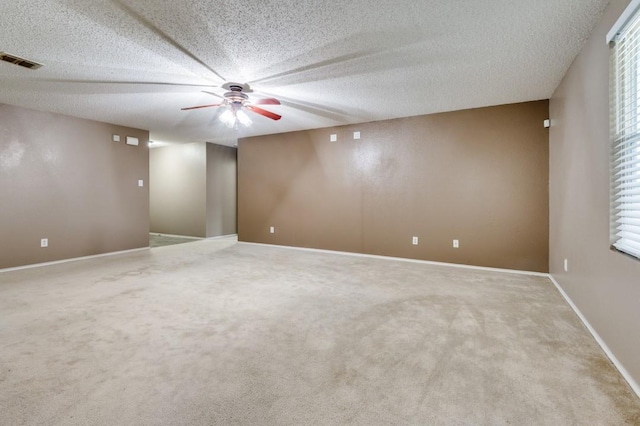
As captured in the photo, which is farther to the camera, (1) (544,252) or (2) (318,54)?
(1) (544,252)

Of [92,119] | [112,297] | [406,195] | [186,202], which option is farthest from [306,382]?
[186,202]

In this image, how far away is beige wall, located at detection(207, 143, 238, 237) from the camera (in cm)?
740

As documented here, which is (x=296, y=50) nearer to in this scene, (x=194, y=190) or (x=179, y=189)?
(x=194, y=190)

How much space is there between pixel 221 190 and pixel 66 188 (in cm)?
329

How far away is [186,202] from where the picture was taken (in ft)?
24.8

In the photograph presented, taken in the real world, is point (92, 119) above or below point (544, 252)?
above

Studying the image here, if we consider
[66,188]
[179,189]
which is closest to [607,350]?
[66,188]

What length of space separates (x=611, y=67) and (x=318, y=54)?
7.14ft

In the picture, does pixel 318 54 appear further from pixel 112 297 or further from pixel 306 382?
pixel 112 297

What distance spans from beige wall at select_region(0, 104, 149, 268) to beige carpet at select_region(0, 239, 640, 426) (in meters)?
1.25

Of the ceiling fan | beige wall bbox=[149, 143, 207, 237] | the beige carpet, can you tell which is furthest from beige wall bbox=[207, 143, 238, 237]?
the beige carpet

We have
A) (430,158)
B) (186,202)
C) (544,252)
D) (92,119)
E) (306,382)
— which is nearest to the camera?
(306,382)

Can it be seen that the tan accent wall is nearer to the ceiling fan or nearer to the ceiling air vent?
the ceiling fan

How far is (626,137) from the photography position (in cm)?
186
